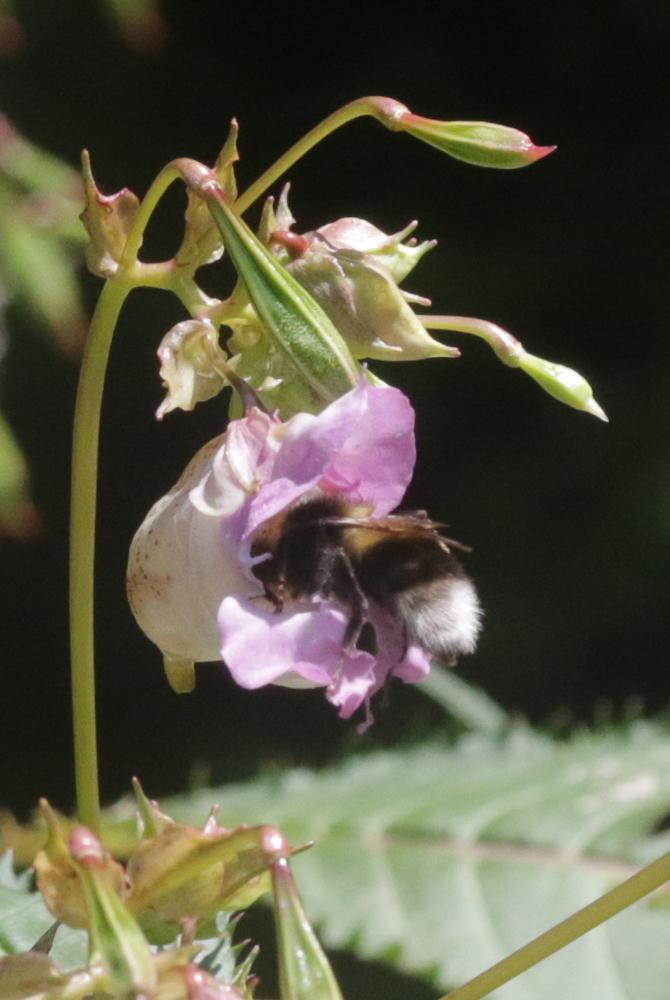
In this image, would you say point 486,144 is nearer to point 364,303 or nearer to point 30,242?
point 364,303

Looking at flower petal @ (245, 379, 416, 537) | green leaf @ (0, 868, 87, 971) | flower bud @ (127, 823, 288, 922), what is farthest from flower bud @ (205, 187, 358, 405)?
green leaf @ (0, 868, 87, 971)

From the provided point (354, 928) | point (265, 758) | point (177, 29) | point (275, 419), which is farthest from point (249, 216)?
point (275, 419)

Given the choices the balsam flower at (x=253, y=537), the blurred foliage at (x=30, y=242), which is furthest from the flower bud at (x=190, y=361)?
the blurred foliage at (x=30, y=242)

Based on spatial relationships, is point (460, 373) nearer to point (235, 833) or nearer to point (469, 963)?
point (469, 963)

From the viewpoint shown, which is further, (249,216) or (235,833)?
(249,216)

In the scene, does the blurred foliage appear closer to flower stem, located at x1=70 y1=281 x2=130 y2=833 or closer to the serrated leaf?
the serrated leaf

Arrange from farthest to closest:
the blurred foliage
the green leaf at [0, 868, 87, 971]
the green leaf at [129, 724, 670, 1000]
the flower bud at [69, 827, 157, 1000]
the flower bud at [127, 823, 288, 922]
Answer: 1. the blurred foliage
2. the green leaf at [129, 724, 670, 1000]
3. the green leaf at [0, 868, 87, 971]
4. the flower bud at [127, 823, 288, 922]
5. the flower bud at [69, 827, 157, 1000]

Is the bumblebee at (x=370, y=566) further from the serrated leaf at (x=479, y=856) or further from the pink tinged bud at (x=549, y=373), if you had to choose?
the serrated leaf at (x=479, y=856)
